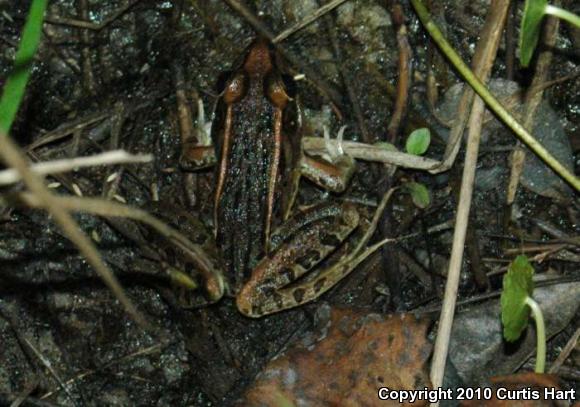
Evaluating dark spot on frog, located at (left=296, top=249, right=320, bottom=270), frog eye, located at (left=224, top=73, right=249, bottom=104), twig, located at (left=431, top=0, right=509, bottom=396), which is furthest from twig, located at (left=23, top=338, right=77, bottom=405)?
twig, located at (left=431, top=0, right=509, bottom=396)

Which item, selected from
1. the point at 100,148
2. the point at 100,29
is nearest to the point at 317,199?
the point at 100,148

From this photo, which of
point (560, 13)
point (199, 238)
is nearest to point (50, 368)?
point (199, 238)

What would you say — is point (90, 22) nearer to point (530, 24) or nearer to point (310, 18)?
point (310, 18)

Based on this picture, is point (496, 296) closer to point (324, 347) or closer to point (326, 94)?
point (324, 347)

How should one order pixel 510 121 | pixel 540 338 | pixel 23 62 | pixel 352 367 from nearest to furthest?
pixel 23 62 → pixel 540 338 → pixel 352 367 → pixel 510 121

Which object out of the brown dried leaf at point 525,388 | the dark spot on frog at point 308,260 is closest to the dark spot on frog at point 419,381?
the brown dried leaf at point 525,388

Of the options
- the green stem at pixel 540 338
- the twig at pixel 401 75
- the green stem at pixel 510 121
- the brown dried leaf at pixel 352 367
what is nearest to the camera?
the green stem at pixel 540 338

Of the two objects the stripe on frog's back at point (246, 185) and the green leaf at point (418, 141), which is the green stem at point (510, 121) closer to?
the green leaf at point (418, 141)
